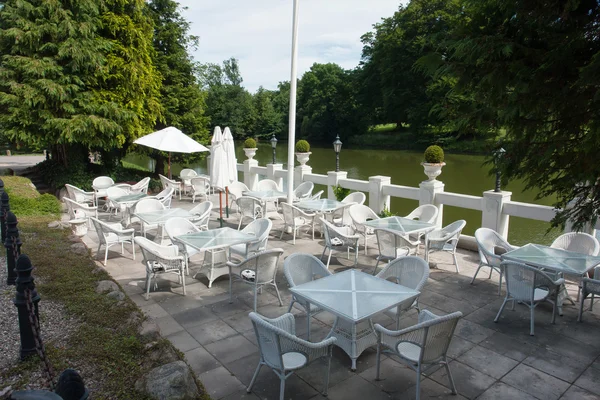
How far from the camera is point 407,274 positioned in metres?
4.36

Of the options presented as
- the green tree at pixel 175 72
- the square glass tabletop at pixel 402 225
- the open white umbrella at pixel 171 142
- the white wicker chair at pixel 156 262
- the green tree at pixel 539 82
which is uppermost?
the green tree at pixel 175 72

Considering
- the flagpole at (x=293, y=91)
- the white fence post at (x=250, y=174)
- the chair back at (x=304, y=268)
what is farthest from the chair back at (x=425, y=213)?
the white fence post at (x=250, y=174)

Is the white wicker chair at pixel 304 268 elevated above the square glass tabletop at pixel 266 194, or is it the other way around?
the square glass tabletop at pixel 266 194

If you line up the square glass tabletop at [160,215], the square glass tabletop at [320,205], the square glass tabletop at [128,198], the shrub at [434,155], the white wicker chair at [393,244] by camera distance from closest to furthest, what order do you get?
the white wicker chair at [393,244] < the square glass tabletop at [160,215] < the square glass tabletop at [320,205] < the shrub at [434,155] < the square glass tabletop at [128,198]

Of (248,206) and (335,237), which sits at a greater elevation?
(248,206)

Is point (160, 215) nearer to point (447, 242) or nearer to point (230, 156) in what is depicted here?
point (230, 156)

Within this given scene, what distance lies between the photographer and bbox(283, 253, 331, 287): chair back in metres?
4.32

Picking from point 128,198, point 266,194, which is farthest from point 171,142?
point 266,194

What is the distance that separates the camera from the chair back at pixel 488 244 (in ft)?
17.7

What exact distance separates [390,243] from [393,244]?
0.05 meters

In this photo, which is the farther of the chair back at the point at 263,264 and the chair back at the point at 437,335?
the chair back at the point at 263,264

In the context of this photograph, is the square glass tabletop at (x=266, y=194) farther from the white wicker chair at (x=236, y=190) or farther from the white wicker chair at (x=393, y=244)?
the white wicker chair at (x=393, y=244)

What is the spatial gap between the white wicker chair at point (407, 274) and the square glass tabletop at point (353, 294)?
0.27m

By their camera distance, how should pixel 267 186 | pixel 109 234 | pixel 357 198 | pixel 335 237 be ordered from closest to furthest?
pixel 335 237
pixel 109 234
pixel 357 198
pixel 267 186
